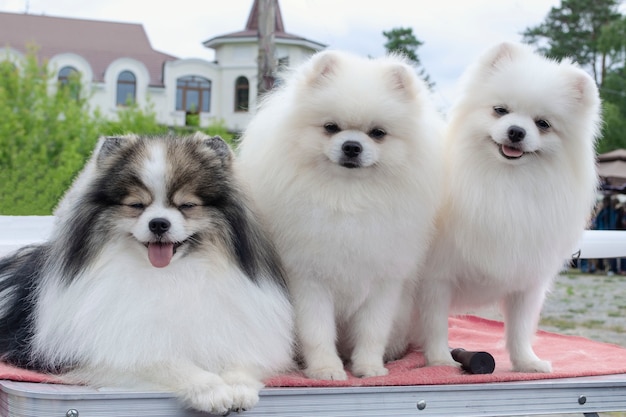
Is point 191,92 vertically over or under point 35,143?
over

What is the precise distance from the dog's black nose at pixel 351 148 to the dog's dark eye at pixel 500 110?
63 centimetres

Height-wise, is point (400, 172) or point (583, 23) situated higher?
point (583, 23)

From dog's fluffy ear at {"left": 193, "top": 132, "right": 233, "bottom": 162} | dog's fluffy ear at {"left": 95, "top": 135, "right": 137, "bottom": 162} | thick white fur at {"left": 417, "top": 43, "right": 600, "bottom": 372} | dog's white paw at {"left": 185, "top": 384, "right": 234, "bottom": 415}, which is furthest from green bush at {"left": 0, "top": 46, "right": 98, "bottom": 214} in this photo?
dog's white paw at {"left": 185, "top": 384, "right": 234, "bottom": 415}

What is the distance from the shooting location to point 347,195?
2867 millimetres

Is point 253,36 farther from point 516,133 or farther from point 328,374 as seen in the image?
point 328,374

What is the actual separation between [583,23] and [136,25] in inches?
833

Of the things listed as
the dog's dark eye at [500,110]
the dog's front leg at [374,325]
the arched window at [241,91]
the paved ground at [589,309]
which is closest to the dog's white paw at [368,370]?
the dog's front leg at [374,325]

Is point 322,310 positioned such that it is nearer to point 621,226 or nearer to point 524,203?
point 524,203

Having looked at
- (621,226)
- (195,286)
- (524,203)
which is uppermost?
(524,203)

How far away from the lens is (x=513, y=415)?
2787 millimetres

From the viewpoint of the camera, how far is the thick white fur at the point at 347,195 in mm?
2859

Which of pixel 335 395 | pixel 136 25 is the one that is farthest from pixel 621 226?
pixel 136 25

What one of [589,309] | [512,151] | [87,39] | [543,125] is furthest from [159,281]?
[87,39]

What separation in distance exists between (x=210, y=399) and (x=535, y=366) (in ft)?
5.02
